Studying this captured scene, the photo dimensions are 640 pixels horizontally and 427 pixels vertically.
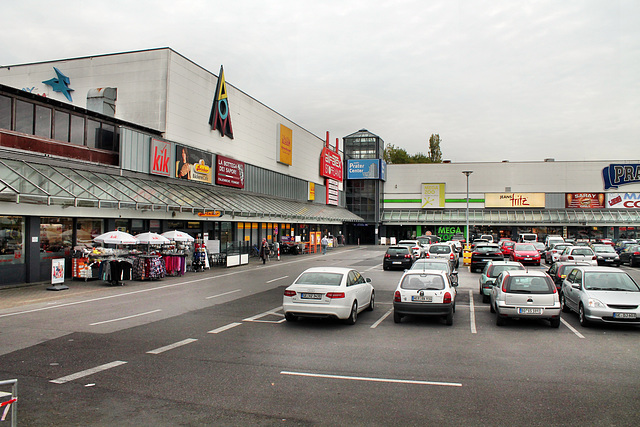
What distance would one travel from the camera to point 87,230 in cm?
2323

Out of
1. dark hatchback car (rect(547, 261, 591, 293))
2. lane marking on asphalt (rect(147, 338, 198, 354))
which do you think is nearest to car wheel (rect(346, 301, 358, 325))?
lane marking on asphalt (rect(147, 338, 198, 354))

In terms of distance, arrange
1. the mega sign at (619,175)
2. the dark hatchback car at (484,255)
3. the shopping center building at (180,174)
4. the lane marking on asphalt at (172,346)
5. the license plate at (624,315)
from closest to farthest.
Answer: the lane marking on asphalt at (172,346) < the license plate at (624,315) < the shopping center building at (180,174) < the dark hatchback car at (484,255) < the mega sign at (619,175)

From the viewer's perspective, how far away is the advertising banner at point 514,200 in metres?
70.0

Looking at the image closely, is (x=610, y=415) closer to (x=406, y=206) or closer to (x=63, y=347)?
(x=63, y=347)

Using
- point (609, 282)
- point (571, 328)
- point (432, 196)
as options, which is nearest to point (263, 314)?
point (571, 328)

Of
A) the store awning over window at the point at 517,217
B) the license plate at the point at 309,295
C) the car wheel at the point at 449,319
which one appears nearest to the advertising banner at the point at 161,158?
the license plate at the point at 309,295

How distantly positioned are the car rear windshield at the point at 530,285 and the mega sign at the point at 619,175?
66.3m

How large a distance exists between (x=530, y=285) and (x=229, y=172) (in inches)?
1106

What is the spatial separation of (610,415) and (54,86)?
3724 cm

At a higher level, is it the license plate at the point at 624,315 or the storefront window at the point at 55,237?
the storefront window at the point at 55,237

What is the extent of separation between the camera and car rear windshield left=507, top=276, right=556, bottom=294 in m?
12.2

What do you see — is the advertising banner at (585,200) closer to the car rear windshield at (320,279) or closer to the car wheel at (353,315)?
the car wheel at (353,315)

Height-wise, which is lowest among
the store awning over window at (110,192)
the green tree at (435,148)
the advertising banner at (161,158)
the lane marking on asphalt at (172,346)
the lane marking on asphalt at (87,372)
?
the lane marking on asphalt at (172,346)

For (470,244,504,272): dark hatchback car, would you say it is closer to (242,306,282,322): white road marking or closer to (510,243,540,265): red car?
(510,243,540,265): red car
